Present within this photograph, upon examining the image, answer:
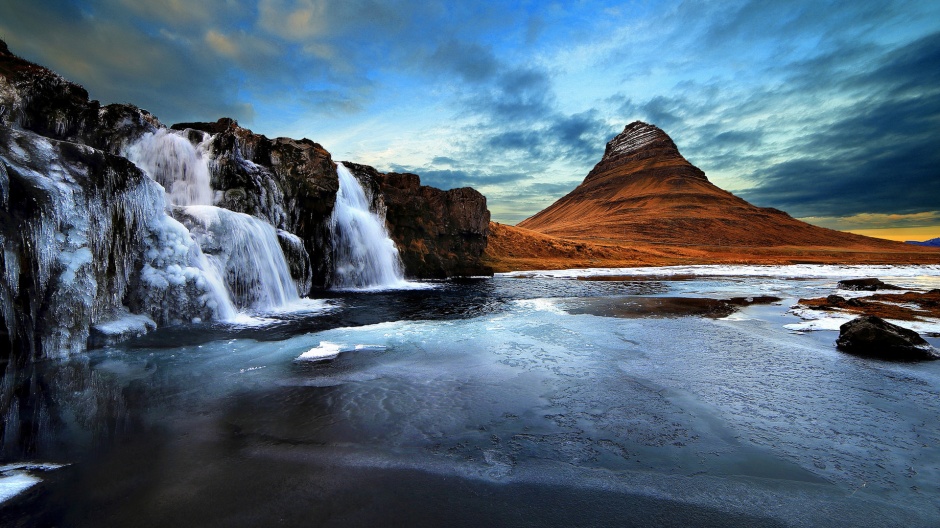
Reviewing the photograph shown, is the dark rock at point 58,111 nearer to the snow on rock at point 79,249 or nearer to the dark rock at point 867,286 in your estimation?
the snow on rock at point 79,249

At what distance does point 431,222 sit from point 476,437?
3553cm

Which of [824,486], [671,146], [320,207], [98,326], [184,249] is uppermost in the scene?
[671,146]

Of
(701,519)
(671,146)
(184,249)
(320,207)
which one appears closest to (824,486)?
(701,519)

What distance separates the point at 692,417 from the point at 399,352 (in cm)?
633

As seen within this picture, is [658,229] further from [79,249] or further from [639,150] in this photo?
[79,249]

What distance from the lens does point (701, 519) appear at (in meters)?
3.66

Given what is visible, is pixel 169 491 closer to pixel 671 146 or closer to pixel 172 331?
pixel 172 331

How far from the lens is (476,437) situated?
5.32 metres

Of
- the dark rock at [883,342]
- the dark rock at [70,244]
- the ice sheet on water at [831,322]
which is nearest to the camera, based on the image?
the dark rock at [70,244]

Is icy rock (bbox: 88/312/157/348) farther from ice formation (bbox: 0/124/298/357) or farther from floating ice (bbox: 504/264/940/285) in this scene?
floating ice (bbox: 504/264/940/285)

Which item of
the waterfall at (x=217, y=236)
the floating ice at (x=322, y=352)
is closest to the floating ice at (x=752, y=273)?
the waterfall at (x=217, y=236)

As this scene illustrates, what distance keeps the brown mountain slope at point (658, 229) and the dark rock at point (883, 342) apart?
40.3m

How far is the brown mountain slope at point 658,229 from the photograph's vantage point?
2566 inches

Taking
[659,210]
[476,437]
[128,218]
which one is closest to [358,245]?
[128,218]
